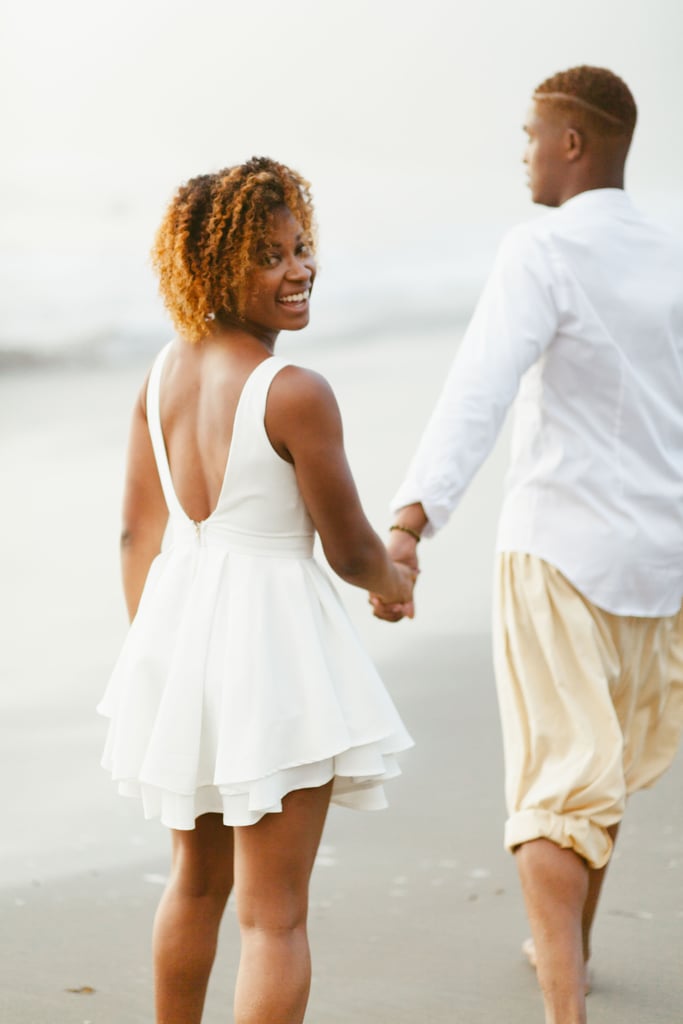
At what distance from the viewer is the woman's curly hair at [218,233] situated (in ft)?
7.22

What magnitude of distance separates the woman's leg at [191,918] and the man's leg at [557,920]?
20.4 inches

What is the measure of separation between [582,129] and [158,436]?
3.29ft

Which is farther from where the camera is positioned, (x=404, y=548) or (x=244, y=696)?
(x=404, y=548)

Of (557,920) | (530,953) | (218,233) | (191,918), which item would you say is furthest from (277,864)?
(530,953)

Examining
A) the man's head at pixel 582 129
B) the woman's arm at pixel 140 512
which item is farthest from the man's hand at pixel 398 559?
the man's head at pixel 582 129

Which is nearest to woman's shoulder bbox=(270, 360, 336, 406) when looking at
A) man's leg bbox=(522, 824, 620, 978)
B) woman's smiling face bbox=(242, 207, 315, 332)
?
woman's smiling face bbox=(242, 207, 315, 332)

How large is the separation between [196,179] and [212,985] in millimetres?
1640

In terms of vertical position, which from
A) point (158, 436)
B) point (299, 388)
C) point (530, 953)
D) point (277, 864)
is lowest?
point (530, 953)

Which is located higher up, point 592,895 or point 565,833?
point 565,833

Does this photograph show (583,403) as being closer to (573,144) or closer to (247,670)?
(573,144)

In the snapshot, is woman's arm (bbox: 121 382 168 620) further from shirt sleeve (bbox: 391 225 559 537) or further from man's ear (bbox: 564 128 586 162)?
man's ear (bbox: 564 128 586 162)

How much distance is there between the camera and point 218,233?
220 cm

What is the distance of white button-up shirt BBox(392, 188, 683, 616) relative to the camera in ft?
8.16

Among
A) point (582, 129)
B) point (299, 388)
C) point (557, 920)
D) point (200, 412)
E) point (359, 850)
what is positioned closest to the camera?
point (299, 388)
